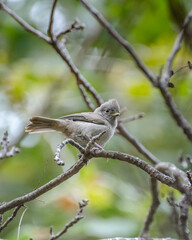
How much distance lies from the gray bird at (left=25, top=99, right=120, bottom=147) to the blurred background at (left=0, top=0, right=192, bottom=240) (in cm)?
87

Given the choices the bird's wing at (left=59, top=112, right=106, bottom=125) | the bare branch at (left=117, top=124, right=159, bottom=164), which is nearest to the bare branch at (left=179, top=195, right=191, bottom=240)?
the bare branch at (left=117, top=124, right=159, bottom=164)

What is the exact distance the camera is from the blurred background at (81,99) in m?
5.93

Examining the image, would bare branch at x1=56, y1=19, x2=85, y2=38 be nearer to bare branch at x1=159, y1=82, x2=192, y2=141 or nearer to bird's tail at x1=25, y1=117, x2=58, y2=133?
bird's tail at x1=25, y1=117, x2=58, y2=133

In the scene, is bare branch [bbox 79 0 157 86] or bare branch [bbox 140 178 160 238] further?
bare branch [bbox 79 0 157 86]

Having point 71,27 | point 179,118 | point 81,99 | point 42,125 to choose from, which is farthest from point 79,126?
point 81,99

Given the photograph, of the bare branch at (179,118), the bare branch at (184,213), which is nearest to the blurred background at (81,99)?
the bare branch at (179,118)

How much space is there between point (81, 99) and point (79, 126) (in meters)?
2.11

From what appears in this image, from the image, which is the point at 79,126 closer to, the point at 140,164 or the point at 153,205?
the point at 153,205

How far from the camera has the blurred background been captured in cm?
593

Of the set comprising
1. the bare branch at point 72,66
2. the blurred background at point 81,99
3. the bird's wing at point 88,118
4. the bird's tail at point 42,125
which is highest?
the bare branch at point 72,66

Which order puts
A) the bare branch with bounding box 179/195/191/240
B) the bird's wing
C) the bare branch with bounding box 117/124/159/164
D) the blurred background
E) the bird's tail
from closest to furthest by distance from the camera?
1. the bare branch with bounding box 179/195/191/240
2. the bare branch with bounding box 117/124/159/164
3. the bird's tail
4. the bird's wing
5. the blurred background

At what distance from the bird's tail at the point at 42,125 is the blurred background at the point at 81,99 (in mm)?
929

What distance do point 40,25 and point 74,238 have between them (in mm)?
4373

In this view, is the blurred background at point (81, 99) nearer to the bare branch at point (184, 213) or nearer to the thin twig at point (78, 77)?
the thin twig at point (78, 77)
